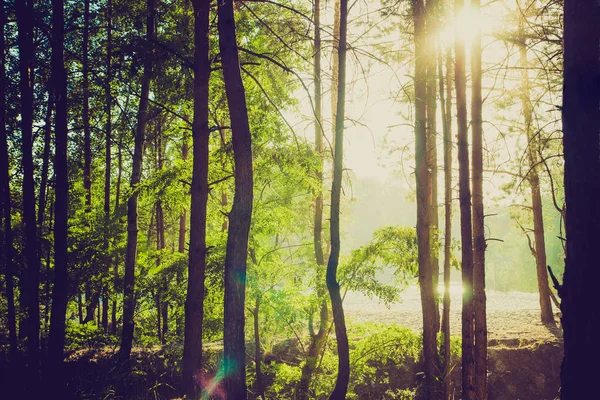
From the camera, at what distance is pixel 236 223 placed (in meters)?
5.56

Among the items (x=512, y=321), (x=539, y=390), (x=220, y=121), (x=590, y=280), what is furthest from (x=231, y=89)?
(x=512, y=321)

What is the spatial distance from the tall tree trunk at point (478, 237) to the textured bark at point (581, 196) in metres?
4.42

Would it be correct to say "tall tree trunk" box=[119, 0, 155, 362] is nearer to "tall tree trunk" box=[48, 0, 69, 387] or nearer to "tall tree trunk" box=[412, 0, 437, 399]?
"tall tree trunk" box=[48, 0, 69, 387]

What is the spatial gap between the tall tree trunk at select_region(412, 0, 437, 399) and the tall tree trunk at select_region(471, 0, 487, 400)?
2.74ft

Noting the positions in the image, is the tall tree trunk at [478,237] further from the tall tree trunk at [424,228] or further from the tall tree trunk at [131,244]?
the tall tree trunk at [131,244]

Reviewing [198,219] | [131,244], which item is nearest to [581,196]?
[198,219]

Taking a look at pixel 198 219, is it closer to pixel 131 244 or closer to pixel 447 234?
pixel 131 244

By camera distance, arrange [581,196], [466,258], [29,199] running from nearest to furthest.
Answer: [581,196] < [466,258] < [29,199]

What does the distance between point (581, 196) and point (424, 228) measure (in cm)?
452

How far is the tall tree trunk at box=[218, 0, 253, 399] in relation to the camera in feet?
17.6

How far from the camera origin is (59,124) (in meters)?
7.12

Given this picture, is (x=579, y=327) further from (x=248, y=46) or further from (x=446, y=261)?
(x=248, y=46)

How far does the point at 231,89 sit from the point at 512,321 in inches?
612

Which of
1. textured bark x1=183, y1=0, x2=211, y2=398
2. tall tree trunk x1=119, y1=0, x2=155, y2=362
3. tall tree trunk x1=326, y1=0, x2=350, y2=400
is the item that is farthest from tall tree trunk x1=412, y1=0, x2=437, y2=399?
tall tree trunk x1=119, y1=0, x2=155, y2=362
